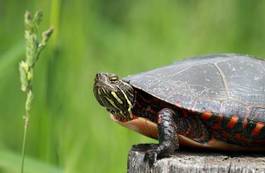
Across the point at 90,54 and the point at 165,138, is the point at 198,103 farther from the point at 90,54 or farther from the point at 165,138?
the point at 90,54

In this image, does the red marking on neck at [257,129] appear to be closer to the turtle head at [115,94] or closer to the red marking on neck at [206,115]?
the red marking on neck at [206,115]

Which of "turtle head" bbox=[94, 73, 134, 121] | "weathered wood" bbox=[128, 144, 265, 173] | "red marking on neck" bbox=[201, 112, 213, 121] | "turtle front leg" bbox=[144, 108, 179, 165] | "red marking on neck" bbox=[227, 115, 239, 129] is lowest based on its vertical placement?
"weathered wood" bbox=[128, 144, 265, 173]

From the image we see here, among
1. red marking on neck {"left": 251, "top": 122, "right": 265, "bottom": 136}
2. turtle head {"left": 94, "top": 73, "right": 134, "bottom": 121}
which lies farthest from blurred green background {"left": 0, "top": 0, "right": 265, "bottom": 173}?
red marking on neck {"left": 251, "top": 122, "right": 265, "bottom": 136}

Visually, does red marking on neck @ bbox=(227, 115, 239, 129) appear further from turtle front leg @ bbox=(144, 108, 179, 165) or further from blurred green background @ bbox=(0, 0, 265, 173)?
blurred green background @ bbox=(0, 0, 265, 173)

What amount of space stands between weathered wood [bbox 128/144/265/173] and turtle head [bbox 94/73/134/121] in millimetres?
174

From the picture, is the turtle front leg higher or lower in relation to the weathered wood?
higher

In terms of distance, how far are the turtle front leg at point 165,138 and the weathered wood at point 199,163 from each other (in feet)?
0.09

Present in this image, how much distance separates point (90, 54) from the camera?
6.98m

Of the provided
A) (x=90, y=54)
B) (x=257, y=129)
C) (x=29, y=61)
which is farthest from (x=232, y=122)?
(x=90, y=54)

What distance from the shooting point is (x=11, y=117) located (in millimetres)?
5590

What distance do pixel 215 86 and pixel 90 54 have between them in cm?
394

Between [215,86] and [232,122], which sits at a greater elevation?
A: [215,86]

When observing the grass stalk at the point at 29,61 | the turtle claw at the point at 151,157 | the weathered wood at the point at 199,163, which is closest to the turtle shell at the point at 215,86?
the weathered wood at the point at 199,163

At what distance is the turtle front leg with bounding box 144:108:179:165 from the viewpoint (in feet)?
9.46
